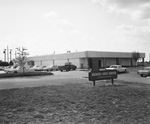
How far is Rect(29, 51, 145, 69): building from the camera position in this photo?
60.8 m

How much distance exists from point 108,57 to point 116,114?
6067 cm

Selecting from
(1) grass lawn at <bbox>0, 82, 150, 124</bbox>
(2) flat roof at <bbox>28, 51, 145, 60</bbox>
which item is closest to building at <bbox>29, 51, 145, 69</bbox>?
(2) flat roof at <bbox>28, 51, 145, 60</bbox>

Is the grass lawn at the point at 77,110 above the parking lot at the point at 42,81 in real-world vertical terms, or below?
below

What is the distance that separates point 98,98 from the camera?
861 centimetres

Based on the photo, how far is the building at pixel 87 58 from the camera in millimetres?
60812

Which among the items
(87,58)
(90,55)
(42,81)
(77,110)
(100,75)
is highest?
(90,55)

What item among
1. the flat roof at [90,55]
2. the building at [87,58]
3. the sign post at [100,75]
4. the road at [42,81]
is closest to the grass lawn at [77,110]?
the sign post at [100,75]

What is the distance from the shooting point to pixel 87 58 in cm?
5897

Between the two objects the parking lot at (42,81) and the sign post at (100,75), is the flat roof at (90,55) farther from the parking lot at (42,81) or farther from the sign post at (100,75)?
the sign post at (100,75)

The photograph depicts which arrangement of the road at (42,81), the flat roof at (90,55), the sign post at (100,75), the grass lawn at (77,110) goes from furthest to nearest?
the flat roof at (90,55) → the road at (42,81) → the sign post at (100,75) → the grass lawn at (77,110)

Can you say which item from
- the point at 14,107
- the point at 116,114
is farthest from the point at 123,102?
the point at 14,107

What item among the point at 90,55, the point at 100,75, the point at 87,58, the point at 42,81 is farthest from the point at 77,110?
the point at 90,55

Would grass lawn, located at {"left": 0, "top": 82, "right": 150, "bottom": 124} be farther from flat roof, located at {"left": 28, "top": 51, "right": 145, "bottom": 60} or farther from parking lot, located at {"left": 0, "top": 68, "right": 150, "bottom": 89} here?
flat roof, located at {"left": 28, "top": 51, "right": 145, "bottom": 60}

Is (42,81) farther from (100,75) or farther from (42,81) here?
(100,75)
